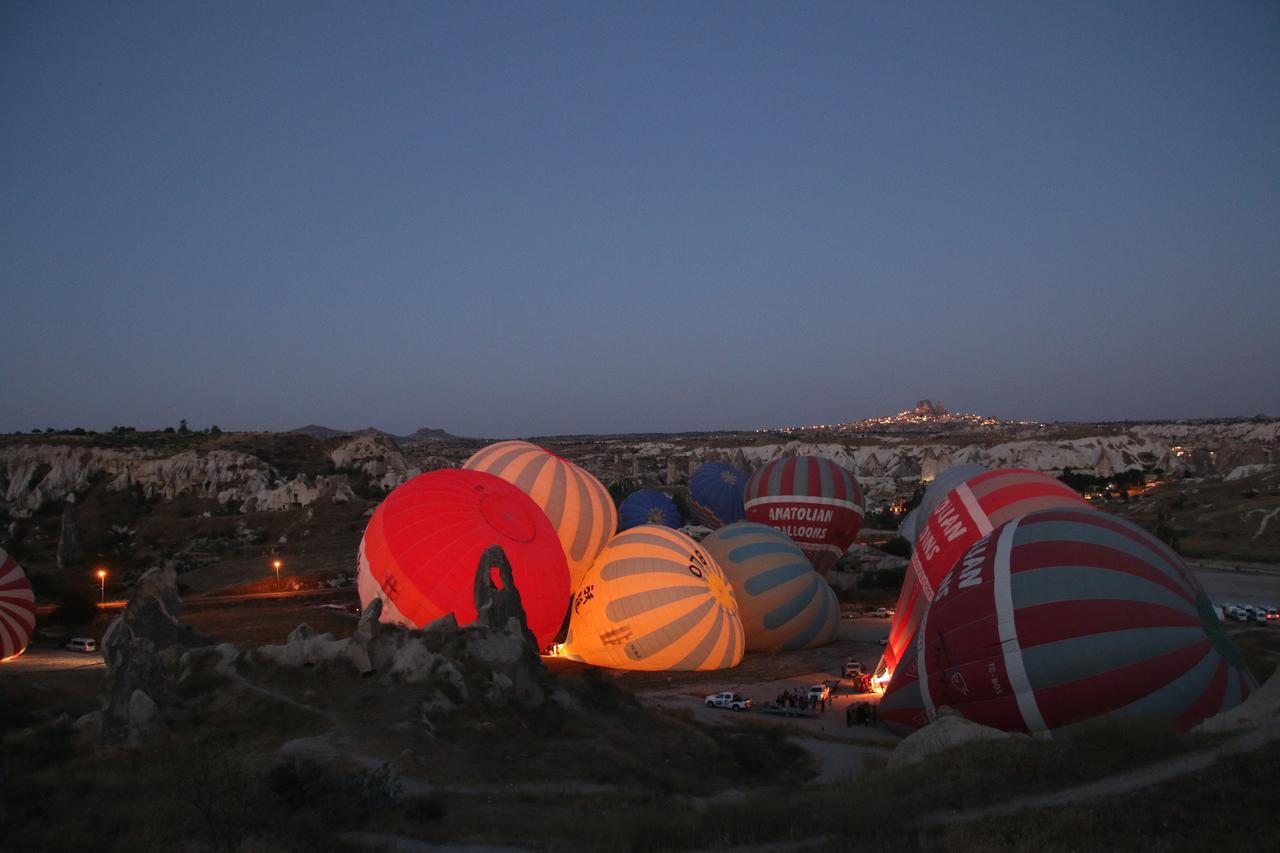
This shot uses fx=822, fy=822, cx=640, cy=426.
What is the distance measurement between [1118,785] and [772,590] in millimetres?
13358

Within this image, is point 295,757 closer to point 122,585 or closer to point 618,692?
point 618,692

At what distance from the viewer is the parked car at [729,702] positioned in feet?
50.3

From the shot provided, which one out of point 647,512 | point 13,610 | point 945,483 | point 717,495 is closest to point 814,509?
point 945,483

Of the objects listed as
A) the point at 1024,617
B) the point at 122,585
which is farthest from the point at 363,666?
the point at 122,585

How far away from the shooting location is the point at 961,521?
15.9m

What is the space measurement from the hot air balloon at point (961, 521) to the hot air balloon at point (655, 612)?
363 centimetres

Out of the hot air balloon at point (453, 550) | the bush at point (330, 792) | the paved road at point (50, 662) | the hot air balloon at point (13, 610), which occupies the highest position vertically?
the hot air balloon at point (453, 550)

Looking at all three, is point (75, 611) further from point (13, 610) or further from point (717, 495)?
point (717, 495)

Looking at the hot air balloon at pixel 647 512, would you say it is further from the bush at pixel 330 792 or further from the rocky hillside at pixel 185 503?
the bush at pixel 330 792

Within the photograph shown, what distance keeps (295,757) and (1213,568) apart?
41.2m

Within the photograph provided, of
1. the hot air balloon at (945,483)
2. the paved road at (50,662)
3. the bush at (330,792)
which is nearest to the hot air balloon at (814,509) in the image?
the hot air balloon at (945,483)

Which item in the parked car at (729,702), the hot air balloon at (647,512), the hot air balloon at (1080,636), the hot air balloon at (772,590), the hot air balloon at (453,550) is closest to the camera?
the hot air balloon at (1080,636)

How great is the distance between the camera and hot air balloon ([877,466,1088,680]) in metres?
15.5

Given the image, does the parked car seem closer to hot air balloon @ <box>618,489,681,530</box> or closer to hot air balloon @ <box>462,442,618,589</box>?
hot air balloon @ <box>462,442,618,589</box>
